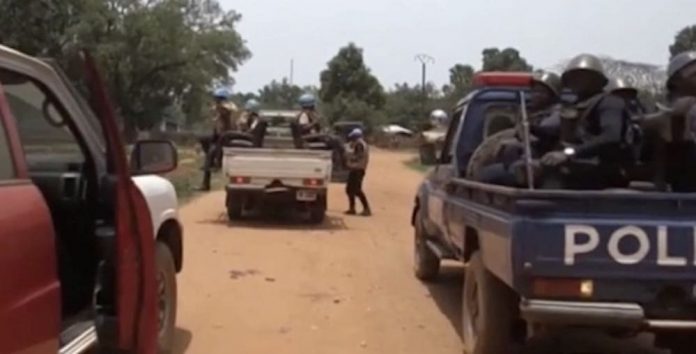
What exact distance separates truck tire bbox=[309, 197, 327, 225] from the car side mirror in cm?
986

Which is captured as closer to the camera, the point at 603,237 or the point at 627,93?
the point at 603,237

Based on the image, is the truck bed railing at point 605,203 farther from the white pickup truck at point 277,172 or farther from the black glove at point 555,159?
the white pickup truck at point 277,172

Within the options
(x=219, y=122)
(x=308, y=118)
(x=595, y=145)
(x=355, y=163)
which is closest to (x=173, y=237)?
(x=595, y=145)

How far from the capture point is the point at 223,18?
61.6 metres

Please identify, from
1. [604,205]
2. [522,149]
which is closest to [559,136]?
[522,149]

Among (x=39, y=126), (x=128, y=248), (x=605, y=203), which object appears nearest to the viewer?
(x=128, y=248)

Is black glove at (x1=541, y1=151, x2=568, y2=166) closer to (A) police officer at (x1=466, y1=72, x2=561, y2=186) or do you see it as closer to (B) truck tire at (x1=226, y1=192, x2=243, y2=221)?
(A) police officer at (x1=466, y1=72, x2=561, y2=186)

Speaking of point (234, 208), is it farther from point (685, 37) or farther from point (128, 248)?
point (685, 37)

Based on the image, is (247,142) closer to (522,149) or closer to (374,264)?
(374,264)

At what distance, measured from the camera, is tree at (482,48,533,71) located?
5959 centimetres

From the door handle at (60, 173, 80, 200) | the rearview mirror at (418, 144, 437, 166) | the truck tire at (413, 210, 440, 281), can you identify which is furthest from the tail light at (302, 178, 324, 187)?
the door handle at (60, 173, 80, 200)

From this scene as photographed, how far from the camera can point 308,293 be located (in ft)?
31.8

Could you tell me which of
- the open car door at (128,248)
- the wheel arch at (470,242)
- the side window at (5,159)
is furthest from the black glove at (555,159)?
the side window at (5,159)

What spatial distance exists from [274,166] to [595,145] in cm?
922
